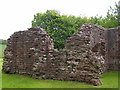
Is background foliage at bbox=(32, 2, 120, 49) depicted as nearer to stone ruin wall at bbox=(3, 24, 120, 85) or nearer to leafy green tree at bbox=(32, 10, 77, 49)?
leafy green tree at bbox=(32, 10, 77, 49)

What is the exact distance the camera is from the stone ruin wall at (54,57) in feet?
35.7

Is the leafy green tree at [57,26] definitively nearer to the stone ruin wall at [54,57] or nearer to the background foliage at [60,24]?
the background foliage at [60,24]

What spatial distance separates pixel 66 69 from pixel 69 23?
13443 mm

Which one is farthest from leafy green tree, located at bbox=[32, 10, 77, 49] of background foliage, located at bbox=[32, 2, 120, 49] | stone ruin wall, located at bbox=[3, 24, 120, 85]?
stone ruin wall, located at bbox=[3, 24, 120, 85]

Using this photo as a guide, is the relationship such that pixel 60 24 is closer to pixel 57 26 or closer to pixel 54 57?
pixel 57 26

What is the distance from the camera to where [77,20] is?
26.3 metres

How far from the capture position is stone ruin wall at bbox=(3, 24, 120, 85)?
1088 cm

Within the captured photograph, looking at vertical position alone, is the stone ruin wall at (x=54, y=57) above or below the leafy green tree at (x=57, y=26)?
below

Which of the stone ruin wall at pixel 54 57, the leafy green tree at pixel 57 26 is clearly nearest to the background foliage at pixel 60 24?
the leafy green tree at pixel 57 26

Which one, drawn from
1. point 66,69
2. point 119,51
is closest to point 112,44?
point 119,51

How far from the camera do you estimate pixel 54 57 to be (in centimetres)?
1201

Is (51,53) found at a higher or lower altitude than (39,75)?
higher

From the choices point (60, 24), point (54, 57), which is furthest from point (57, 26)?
point (54, 57)

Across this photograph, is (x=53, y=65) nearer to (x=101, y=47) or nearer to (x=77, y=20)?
(x=101, y=47)
